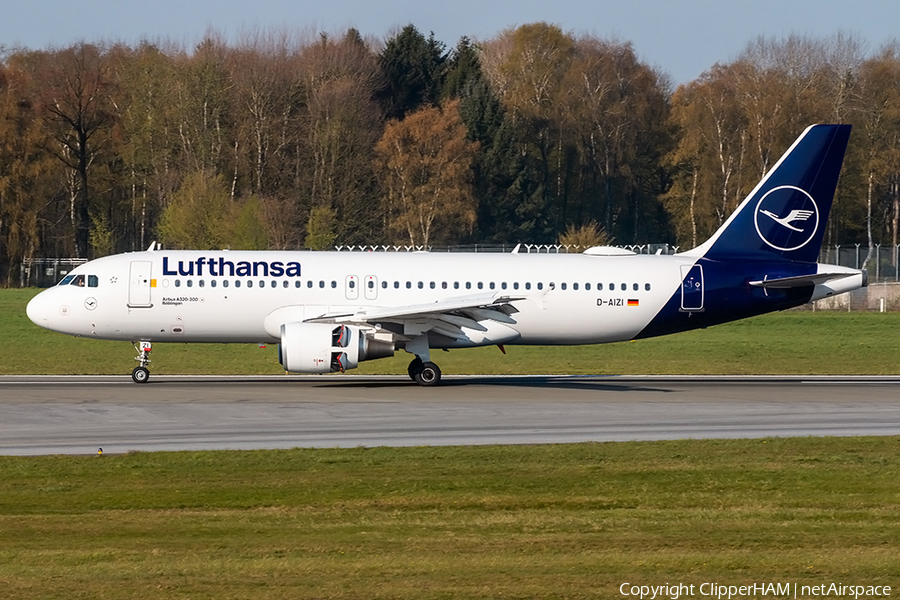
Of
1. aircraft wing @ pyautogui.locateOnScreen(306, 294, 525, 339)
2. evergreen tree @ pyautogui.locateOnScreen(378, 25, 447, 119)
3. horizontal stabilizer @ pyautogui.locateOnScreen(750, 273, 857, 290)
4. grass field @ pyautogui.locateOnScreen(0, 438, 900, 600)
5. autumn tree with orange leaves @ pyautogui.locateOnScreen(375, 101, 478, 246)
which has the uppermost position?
evergreen tree @ pyautogui.locateOnScreen(378, 25, 447, 119)

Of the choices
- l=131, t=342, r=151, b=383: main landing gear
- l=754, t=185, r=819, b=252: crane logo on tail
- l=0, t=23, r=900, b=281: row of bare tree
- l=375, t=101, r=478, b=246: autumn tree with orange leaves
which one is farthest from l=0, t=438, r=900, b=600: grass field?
l=375, t=101, r=478, b=246: autumn tree with orange leaves

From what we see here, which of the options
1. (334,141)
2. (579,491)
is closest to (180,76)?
(334,141)

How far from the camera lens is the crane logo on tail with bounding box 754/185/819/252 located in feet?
112

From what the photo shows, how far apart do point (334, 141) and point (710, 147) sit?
93.0 ft

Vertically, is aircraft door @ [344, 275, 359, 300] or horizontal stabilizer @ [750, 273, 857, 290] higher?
horizontal stabilizer @ [750, 273, 857, 290]

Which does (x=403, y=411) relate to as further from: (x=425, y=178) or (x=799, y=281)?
(x=425, y=178)

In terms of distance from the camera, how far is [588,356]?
4419 centimetres

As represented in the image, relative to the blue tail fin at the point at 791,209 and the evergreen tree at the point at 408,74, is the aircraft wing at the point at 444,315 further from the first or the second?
the evergreen tree at the point at 408,74

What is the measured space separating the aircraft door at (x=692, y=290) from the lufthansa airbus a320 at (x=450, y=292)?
0.04m

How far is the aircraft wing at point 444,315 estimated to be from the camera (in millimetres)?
30312

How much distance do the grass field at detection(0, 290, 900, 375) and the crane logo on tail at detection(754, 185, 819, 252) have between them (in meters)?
6.84

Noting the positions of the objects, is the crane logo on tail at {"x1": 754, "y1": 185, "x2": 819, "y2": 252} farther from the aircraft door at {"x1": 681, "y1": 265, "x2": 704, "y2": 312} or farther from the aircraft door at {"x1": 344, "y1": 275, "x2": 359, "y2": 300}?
the aircraft door at {"x1": 344, "y1": 275, "x2": 359, "y2": 300}

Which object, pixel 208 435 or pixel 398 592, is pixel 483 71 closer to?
pixel 208 435

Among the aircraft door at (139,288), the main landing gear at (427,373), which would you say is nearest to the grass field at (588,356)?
the main landing gear at (427,373)
